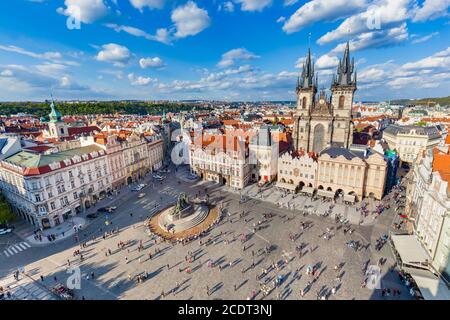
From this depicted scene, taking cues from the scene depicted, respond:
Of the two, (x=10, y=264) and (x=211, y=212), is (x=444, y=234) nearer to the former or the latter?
(x=211, y=212)

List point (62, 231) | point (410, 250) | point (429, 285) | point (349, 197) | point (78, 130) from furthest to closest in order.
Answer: point (78, 130) → point (349, 197) → point (62, 231) → point (410, 250) → point (429, 285)

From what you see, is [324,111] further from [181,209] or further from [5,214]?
[5,214]

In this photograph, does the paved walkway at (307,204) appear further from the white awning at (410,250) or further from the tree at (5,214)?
the tree at (5,214)

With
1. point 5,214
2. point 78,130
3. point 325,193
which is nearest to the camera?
point 5,214

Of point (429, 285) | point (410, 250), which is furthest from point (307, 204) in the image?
point (429, 285)

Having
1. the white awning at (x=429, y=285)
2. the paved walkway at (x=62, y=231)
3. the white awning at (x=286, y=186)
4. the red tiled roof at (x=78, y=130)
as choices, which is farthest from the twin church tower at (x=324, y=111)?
the red tiled roof at (x=78, y=130)

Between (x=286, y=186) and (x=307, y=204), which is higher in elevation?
(x=286, y=186)
